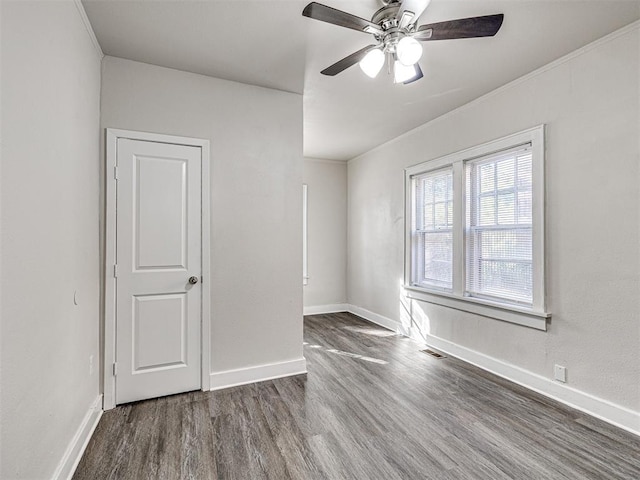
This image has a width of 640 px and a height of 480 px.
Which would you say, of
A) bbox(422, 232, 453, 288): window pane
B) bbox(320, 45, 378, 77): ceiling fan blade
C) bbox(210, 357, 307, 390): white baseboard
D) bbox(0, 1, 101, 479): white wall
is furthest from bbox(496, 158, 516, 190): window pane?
bbox(0, 1, 101, 479): white wall

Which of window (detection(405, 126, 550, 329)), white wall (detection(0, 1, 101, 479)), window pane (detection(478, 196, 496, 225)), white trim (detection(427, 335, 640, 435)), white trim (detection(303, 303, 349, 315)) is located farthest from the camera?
white trim (detection(303, 303, 349, 315))

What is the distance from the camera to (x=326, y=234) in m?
5.80

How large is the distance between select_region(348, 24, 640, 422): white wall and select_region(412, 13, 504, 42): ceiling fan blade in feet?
3.98

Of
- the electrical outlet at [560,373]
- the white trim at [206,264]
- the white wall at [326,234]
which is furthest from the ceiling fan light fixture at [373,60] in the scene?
the white wall at [326,234]

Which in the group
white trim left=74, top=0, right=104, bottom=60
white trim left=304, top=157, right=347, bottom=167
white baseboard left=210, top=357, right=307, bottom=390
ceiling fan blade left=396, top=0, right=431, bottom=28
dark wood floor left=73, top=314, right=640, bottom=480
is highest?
white trim left=304, top=157, right=347, bottom=167

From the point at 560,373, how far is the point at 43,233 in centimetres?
346

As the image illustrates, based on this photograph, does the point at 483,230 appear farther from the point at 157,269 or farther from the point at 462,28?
the point at 157,269

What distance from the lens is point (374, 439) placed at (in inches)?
83.7

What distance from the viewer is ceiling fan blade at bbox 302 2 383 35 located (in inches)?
61.7

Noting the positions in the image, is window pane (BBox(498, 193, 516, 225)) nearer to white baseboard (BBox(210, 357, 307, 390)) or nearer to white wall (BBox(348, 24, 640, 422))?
white wall (BBox(348, 24, 640, 422))

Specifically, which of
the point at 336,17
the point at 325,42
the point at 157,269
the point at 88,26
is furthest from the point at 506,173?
the point at 88,26

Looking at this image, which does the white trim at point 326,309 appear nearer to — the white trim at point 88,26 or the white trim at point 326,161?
the white trim at point 326,161

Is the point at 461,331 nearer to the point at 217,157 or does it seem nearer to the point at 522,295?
the point at 522,295

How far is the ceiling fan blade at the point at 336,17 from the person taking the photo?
157cm
